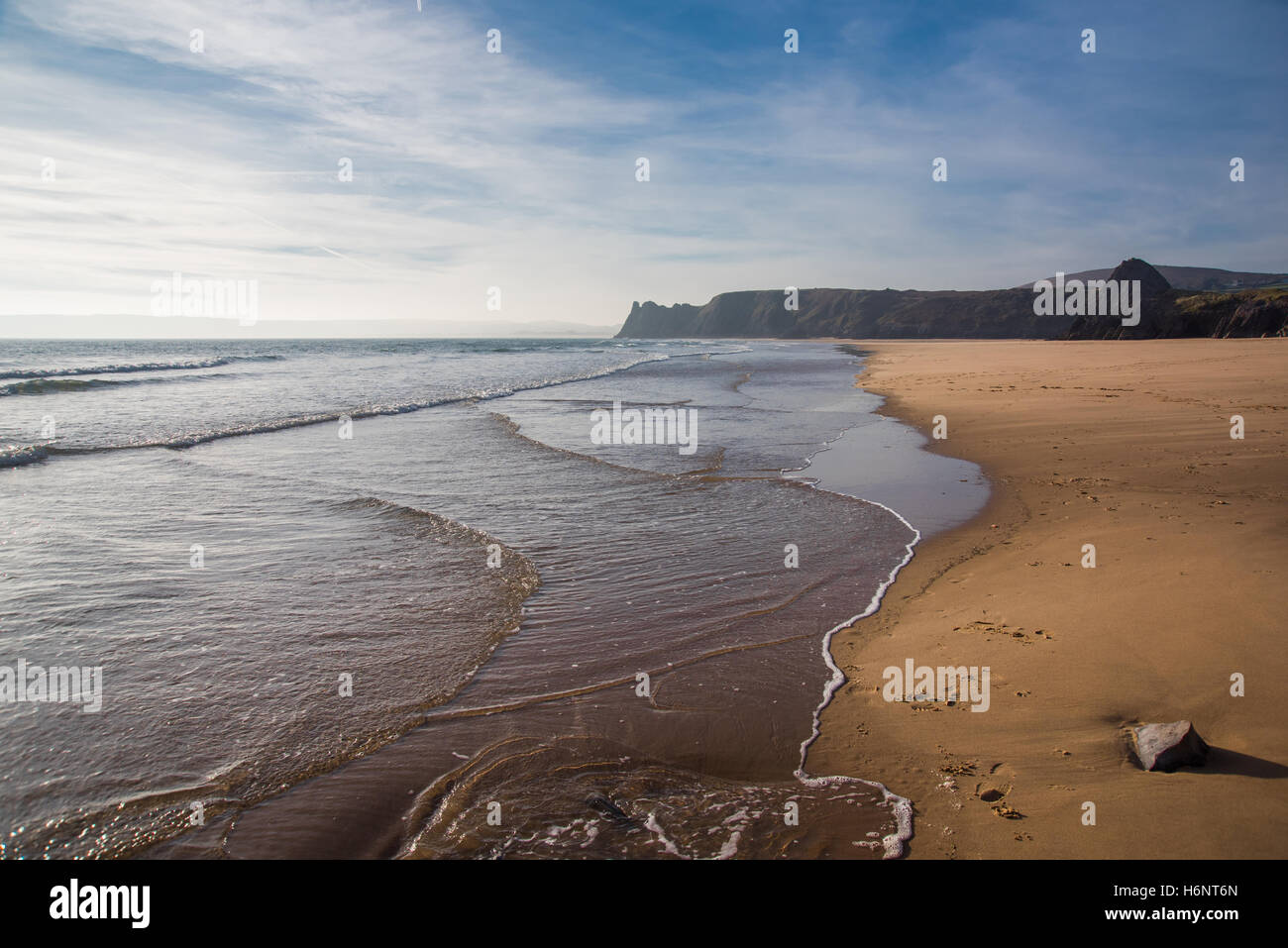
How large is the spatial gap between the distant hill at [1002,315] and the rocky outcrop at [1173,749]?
5394 cm

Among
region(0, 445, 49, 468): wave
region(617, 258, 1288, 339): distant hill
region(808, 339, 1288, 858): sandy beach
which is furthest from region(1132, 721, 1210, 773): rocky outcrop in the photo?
region(617, 258, 1288, 339): distant hill

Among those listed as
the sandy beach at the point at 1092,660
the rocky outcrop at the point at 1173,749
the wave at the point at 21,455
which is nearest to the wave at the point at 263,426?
the wave at the point at 21,455

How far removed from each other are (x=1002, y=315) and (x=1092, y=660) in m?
135

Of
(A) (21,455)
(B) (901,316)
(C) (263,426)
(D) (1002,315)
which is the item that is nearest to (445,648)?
(A) (21,455)

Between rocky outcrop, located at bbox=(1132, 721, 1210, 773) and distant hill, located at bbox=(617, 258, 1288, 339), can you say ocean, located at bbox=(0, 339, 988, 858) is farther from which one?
distant hill, located at bbox=(617, 258, 1288, 339)

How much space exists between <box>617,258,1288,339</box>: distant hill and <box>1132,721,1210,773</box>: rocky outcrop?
177 feet

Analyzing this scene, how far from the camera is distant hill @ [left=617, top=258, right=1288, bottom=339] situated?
47.5 m

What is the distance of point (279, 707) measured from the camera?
15.5 feet

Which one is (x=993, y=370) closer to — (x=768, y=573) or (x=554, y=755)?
(x=768, y=573)

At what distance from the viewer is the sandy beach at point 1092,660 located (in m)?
3.27
